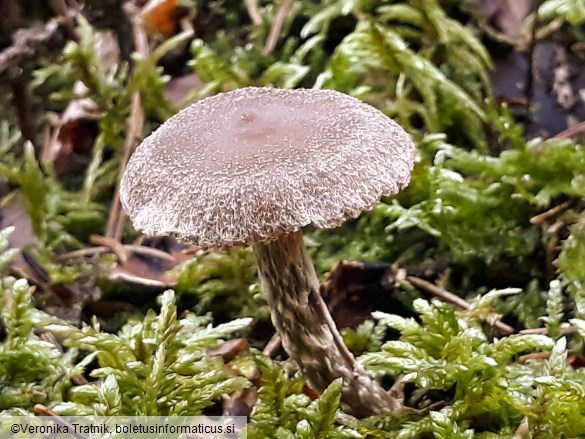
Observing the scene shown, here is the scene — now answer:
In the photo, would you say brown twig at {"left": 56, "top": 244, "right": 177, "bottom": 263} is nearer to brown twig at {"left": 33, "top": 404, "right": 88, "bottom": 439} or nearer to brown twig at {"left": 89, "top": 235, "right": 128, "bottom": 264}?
brown twig at {"left": 89, "top": 235, "right": 128, "bottom": 264}

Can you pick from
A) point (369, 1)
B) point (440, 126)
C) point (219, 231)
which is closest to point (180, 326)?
point (219, 231)

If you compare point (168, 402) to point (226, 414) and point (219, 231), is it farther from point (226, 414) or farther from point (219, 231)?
point (219, 231)

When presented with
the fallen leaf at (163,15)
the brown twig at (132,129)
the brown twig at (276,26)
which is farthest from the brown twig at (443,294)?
the fallen leaf at (163,15)

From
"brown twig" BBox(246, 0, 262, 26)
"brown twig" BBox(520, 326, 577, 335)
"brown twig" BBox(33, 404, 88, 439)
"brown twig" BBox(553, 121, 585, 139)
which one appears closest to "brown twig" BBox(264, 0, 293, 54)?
"brown twig" BBox(246, 0, 262, 26)

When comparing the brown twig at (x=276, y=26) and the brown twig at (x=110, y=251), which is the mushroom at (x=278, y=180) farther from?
the brown twig at (x=276, y=26)

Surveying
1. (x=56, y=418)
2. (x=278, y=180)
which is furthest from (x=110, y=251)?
(x=278, y=180)

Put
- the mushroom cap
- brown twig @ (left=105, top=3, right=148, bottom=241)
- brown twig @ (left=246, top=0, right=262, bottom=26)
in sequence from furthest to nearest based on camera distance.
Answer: brown twig @ (left=246, top=0, right=262, bottom=26) < brown twig @ (left=105, top=3, right=148, bottom=241) < the mushroom cap
